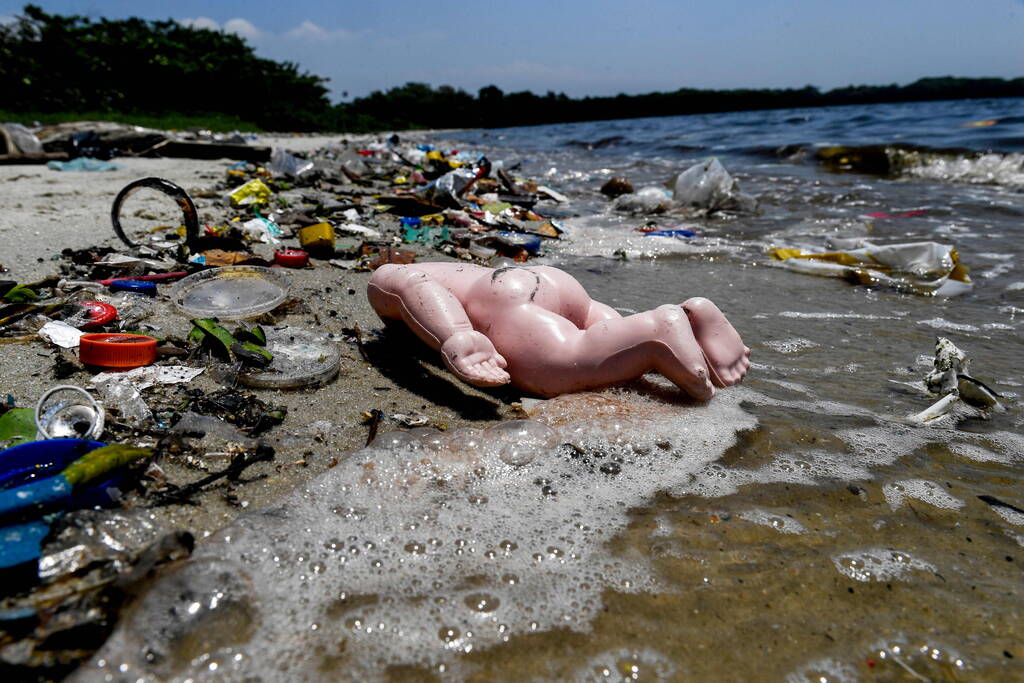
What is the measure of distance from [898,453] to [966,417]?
1.67ft

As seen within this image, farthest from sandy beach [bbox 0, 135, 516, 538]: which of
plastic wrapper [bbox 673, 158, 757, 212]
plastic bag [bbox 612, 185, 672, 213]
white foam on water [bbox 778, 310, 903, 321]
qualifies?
plastic wrapper [bbox 673, 158, 757, 212]

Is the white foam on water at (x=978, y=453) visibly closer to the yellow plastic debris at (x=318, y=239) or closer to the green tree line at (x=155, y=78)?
the yellow plastic debris at (x=318, y=239)

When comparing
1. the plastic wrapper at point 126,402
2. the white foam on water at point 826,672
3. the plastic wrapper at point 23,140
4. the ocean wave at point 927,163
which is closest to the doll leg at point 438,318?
the plastic wrapper at point 126,402

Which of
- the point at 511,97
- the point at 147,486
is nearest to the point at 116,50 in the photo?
the point at 147,486

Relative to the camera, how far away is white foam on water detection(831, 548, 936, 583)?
1498 millimetres

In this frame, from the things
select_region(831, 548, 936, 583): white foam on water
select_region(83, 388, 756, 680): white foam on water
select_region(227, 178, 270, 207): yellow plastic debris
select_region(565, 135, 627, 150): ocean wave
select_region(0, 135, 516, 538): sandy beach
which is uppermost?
select_region(565, 135, 627, 150): ocean wave

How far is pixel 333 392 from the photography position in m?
2.37

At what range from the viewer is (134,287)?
121 inches

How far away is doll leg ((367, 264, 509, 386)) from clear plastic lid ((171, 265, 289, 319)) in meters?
0.74

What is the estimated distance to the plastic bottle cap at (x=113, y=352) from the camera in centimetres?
226

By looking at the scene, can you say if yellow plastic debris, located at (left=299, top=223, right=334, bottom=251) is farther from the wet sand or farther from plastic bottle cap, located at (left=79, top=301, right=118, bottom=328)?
the wet sand

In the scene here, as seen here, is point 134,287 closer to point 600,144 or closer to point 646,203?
point 646,203

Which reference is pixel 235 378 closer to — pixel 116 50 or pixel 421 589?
pixel 421 589

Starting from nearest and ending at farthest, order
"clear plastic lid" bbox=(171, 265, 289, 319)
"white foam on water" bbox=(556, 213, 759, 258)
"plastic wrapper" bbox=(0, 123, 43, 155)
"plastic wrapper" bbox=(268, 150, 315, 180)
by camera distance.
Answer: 1. "clear plastic lid" bbox=(171, 265, 289, 319)
2. "white foam on water" bbox=(556, 213, 759, 258)
3. "plastic wrapper" bbox=(268, 150, 315, 180)
4. "plastic wrapper" bbox=(0, 123, 43, 155)
